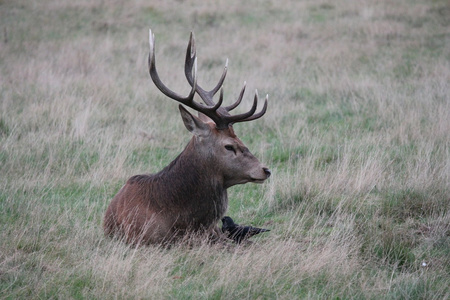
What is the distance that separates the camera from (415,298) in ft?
13.5

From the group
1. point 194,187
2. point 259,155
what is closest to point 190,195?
point 194,187

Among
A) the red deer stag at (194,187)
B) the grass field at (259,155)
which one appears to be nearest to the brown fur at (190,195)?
the red deer stag at (194,187)

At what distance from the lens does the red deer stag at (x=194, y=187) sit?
510 cm

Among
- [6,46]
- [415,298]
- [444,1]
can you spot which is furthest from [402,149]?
[444,1]

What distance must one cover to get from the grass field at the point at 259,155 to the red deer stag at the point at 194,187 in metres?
0.23

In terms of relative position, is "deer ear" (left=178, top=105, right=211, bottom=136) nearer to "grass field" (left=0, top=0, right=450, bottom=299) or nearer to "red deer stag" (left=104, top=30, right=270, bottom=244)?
"red deer stag" (left=104, top=30, right=270, bottom=244)

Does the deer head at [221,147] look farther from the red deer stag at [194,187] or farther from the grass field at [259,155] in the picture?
the grass field at [259,155]

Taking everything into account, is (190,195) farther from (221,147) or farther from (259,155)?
(259,155)

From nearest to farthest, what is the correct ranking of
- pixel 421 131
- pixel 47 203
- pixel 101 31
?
pixel 47 203, pixel 421 131, pixel 101 31

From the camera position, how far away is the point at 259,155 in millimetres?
7805

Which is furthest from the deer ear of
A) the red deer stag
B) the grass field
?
the grass field

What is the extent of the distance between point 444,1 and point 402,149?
14.7 metres

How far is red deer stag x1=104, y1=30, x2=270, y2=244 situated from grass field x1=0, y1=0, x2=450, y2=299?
0.23 meters

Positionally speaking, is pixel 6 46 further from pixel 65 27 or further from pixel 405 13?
pixel 405 13
